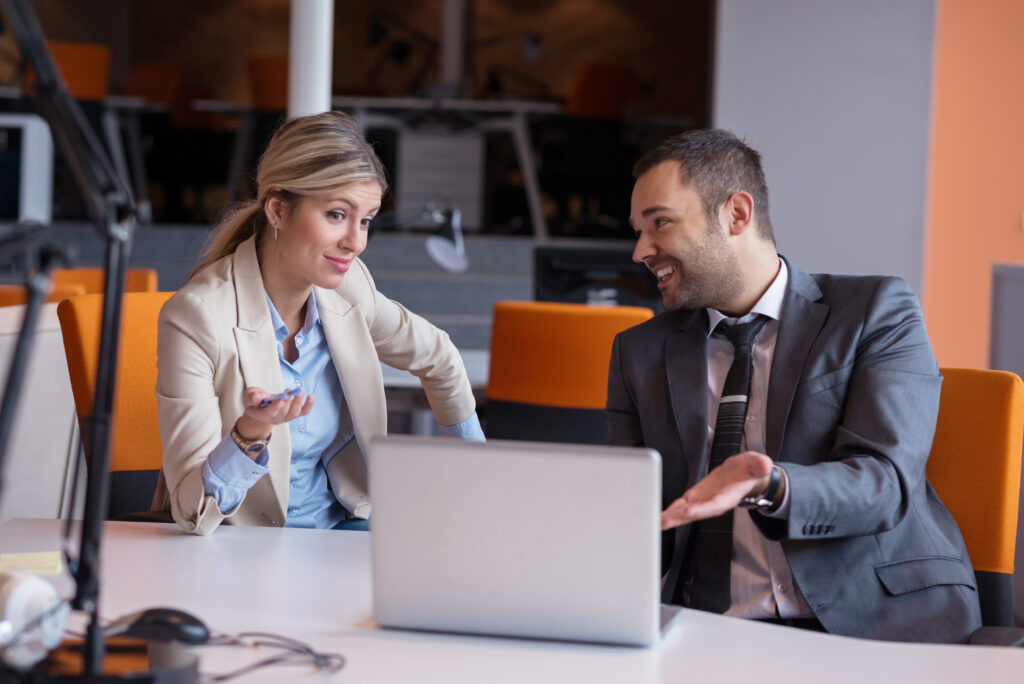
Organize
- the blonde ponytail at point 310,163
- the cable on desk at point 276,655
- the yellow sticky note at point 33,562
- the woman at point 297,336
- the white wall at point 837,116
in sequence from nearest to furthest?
1. the cable on desk at point 276,655
2. the yellow sticky note at point 33,562
3. the woman at point 297,336
4. the blonde ponytail at point 310,163
5. the white wall at point 837,116

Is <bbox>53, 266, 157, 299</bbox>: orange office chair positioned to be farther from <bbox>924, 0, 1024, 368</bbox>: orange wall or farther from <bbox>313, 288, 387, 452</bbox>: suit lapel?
<bbox>924, 0, 1024, 368</bbox>: orange wall

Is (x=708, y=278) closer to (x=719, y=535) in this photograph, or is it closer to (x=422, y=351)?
(x=719, y=535)

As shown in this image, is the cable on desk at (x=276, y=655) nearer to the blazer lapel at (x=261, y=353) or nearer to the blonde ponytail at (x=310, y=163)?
the blazer lapel at (x=261, y=353)

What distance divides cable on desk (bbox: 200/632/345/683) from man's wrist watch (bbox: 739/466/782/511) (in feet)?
1.99

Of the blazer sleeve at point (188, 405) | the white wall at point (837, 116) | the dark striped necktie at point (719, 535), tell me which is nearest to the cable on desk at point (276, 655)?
the blazer sleeve at point (188, 405)

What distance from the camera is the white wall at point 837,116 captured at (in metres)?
5.88

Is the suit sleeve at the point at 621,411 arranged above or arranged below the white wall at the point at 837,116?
below

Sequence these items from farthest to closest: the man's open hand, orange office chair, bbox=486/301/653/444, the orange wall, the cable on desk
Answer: the orange wall → orange office chair, bbox=486/301/653/444 → the man's open hand → the cable on desk

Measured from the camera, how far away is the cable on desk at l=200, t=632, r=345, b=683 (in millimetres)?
1089

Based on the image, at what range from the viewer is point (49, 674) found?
3.17ft

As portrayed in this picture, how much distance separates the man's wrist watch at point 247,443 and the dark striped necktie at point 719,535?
27.0 inches

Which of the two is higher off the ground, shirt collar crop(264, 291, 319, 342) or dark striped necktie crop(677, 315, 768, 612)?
shirt collar crop(264, 291, 319, 342)

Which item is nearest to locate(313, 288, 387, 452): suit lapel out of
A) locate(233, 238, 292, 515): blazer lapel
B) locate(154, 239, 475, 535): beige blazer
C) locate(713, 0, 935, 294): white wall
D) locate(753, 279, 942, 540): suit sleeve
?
locate(154, 239, 475, 535): beige blazer

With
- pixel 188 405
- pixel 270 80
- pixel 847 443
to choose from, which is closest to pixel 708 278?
pixel 847 443
